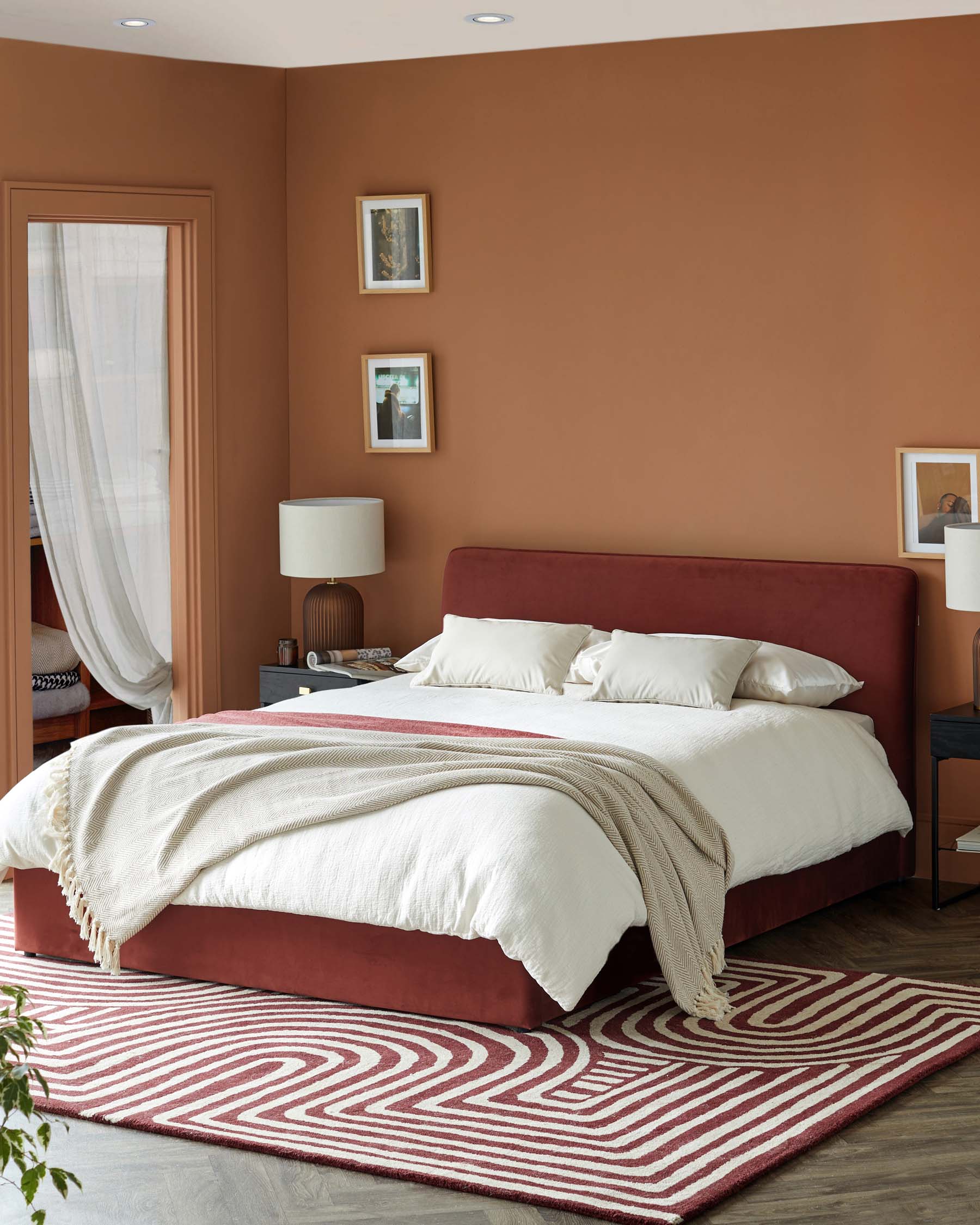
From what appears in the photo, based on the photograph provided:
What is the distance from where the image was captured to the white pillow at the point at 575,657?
561 centimetres

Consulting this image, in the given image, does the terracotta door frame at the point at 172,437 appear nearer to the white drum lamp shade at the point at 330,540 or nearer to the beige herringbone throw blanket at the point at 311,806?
the white drum lamp shade at the point at 330,540

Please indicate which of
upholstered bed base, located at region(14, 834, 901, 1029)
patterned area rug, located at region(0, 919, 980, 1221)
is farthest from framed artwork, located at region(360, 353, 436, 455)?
patterned area rug, located at region(0, 919, 980, 1221)

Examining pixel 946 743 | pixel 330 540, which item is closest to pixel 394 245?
pixel 330 540

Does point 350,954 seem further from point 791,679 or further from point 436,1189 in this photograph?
point 791,679

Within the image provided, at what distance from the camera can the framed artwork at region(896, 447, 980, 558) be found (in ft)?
18.1

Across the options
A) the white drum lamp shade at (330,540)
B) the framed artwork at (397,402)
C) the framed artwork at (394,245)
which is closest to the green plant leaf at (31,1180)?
the white drum lamp shade at (330,540)

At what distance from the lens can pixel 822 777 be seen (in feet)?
16.5

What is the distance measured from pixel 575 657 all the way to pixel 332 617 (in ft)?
3.74

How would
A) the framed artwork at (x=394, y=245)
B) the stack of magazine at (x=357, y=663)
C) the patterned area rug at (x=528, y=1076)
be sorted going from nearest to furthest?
the patterned area rug at (x=528, y=1076), the stack of magazine at (x=357, y=663), the framed artwork at (x=394, y=245)

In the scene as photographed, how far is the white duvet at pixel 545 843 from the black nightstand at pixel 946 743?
0.18 m

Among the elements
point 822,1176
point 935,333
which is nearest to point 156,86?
point 935,333

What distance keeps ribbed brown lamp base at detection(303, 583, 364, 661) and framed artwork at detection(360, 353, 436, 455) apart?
2.00ft

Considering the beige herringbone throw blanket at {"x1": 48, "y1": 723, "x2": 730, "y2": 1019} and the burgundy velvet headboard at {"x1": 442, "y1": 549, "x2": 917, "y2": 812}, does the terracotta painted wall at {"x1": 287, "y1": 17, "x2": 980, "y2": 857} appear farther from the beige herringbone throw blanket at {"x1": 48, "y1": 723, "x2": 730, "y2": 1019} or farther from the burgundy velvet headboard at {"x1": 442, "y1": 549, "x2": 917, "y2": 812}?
the beige herringbone throw blanket at {"x1": 48, "y1": 723, "x2": 730, "y2": 1019}

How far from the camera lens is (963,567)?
17.0ft
